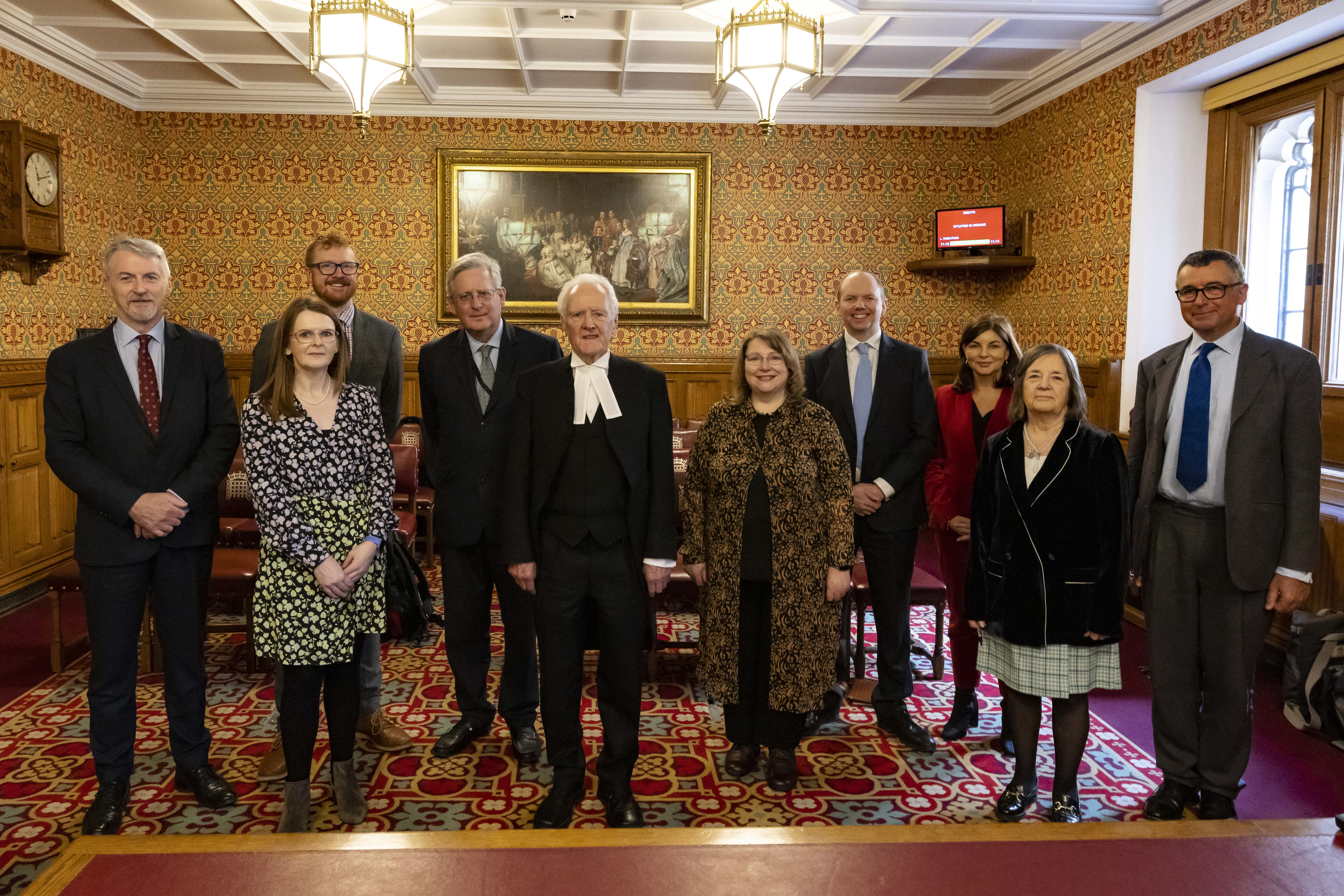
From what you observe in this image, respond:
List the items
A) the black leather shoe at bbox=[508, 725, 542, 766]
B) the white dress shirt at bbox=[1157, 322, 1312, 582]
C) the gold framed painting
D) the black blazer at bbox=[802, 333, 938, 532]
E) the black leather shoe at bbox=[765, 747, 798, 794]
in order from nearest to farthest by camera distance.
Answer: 1. the white dress shirt at bbox=[1157, 322, 1312, 582]
2. the black leather shoe at bbox=[765, 747, 798, 794]
3. the black leather shoe at bbox=[508, 725, 542, 766]
4. the black blazer at bbox=[802, 333, 938, 532]
5. the gold framed painting

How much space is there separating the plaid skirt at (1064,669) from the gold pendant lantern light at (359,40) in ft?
13.6

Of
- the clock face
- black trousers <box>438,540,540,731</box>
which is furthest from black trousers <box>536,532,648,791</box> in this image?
the clock face

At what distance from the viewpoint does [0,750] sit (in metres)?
3.59

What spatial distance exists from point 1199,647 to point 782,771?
1.46m

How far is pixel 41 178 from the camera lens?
6164 mm

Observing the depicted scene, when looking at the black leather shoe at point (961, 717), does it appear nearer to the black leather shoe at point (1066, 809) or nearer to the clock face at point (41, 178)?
the black leather shoe at point (1066, 809)

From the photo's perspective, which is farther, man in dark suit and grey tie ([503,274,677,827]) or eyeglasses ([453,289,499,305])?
eyeglasses ([453,289,499,305])

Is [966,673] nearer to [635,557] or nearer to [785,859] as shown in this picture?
[635,557]

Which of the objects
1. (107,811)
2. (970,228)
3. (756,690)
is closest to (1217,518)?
(756,690)

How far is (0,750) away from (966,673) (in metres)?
3.85

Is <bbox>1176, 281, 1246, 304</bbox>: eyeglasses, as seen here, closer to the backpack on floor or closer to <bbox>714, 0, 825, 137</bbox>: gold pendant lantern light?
the backpack on floor

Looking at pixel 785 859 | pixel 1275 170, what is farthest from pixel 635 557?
pixel 1275 170

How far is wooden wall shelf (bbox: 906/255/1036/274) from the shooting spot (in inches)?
306

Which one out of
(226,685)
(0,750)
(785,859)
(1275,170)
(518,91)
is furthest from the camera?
(518,91)
